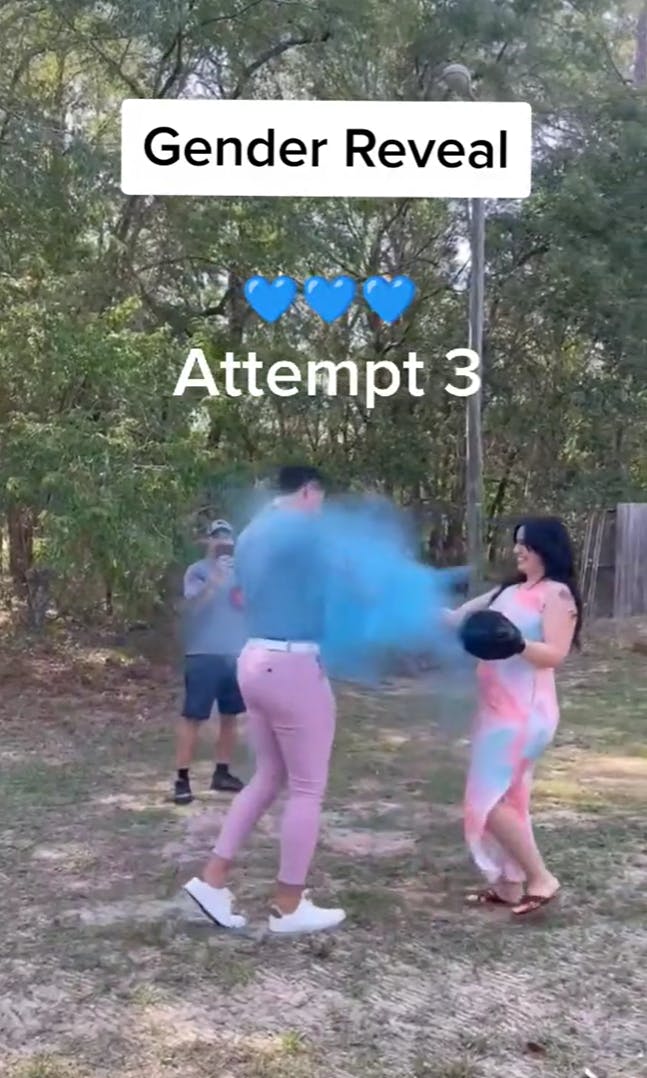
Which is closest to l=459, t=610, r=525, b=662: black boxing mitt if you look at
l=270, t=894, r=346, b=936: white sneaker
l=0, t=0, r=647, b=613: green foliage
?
l=270, t=894, r=346, b=936: white sneaker

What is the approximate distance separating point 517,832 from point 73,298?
5565mm

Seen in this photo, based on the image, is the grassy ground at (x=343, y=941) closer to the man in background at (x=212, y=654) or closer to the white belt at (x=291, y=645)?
the man in background at (x=212, y=654)

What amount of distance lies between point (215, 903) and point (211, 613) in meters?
1.50

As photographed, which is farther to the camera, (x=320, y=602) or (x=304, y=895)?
(x=304, y=895)

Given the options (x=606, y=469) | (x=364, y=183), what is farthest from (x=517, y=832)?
(x=606, y=469)

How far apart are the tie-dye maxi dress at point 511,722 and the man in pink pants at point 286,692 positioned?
1.62 feet

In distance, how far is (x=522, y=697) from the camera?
369 centimetres

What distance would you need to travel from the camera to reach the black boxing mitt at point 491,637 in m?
3.53

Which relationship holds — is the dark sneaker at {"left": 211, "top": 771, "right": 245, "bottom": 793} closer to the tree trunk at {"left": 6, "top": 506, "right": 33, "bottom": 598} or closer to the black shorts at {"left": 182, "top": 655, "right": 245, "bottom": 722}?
the black shorts at {"left": 182, "top": 655, "right": 245, "bottom": 722}

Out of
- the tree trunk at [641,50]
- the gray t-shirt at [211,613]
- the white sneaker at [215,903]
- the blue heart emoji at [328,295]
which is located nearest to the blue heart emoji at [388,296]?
the blue heart emoji at [328,295]

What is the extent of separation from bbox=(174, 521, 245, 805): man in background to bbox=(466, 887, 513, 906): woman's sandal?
4.17 feet

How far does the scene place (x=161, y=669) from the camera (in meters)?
8.63

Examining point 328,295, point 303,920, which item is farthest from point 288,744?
point 328,295

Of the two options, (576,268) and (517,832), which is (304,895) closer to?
(517,832)
